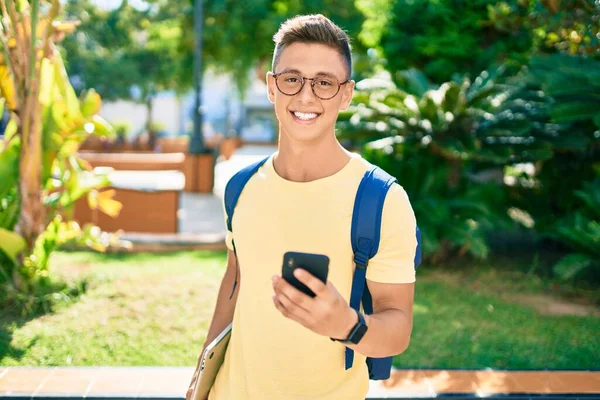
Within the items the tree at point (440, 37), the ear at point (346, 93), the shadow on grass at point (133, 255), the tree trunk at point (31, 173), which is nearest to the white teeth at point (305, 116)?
the ear at point (346, 93)

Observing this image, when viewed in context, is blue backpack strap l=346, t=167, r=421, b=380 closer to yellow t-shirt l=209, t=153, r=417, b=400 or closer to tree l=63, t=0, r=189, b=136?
yellow t-shirt l=209, t=153, r=417, b=400

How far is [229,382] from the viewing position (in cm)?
205

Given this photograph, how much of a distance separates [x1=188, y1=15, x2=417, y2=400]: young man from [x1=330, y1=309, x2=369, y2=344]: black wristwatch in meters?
0.21

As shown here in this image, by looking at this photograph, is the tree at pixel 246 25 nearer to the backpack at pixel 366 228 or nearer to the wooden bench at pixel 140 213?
the wooden bench at pixel 140 213

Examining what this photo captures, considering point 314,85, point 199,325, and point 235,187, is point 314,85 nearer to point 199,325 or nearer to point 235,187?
point 235,187

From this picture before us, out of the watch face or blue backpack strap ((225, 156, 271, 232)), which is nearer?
the watch face

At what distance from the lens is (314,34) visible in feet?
6.16

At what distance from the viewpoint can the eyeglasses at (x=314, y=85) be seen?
1.89m

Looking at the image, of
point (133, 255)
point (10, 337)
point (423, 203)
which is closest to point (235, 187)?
point (10, 337)

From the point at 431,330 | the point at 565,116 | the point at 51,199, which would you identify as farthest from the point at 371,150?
the point at 51,199

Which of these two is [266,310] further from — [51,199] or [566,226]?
[566,226]

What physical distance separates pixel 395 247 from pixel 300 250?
0.28 metres

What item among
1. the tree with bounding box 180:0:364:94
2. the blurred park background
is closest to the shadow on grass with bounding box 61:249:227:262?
the blurred park background

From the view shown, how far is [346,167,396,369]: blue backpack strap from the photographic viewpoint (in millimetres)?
1806
